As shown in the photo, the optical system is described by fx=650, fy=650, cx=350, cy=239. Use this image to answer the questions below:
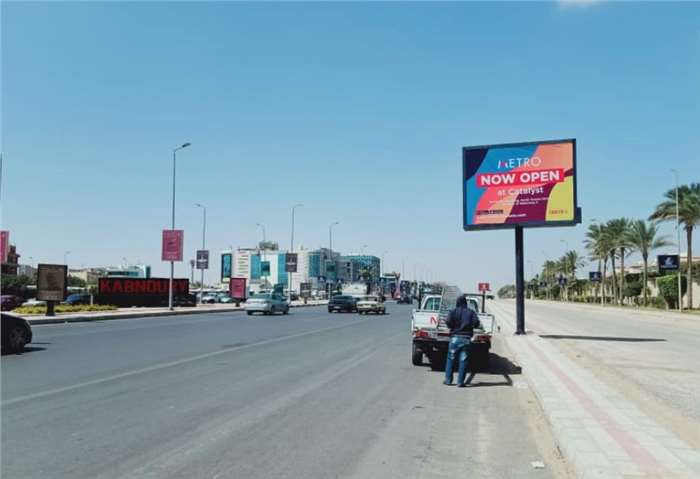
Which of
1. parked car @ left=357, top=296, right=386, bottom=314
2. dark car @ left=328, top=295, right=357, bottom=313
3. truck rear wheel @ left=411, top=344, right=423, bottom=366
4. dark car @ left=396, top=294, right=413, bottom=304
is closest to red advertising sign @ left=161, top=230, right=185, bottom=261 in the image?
dark car @ left=328, top=295, right=357, bottom=313

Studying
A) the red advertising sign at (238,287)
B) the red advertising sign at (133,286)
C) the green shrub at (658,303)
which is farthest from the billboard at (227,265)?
the green shrub at (658,303)

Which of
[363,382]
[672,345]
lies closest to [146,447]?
[363,382]

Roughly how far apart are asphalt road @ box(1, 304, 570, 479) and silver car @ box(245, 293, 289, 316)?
1185 inches

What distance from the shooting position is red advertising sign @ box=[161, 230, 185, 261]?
4931cm

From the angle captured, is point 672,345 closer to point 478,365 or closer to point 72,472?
point 478,365

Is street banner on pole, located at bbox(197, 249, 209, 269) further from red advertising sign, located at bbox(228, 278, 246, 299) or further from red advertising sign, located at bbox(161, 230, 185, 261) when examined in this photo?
red advertising sign, located at bbox(161, 230, 185, 261)

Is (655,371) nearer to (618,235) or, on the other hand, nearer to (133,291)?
(133,291)

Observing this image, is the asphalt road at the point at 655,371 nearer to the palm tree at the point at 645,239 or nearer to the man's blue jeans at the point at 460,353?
the man's blue jeans at the point at 460,353

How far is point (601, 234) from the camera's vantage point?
8412cm

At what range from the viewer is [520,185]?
26625mm

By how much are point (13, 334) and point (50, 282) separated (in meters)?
18.9

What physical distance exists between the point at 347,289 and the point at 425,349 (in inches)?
1990

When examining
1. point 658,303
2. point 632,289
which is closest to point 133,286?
point 658,303

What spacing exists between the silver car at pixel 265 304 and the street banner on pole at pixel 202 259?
1705 cm
